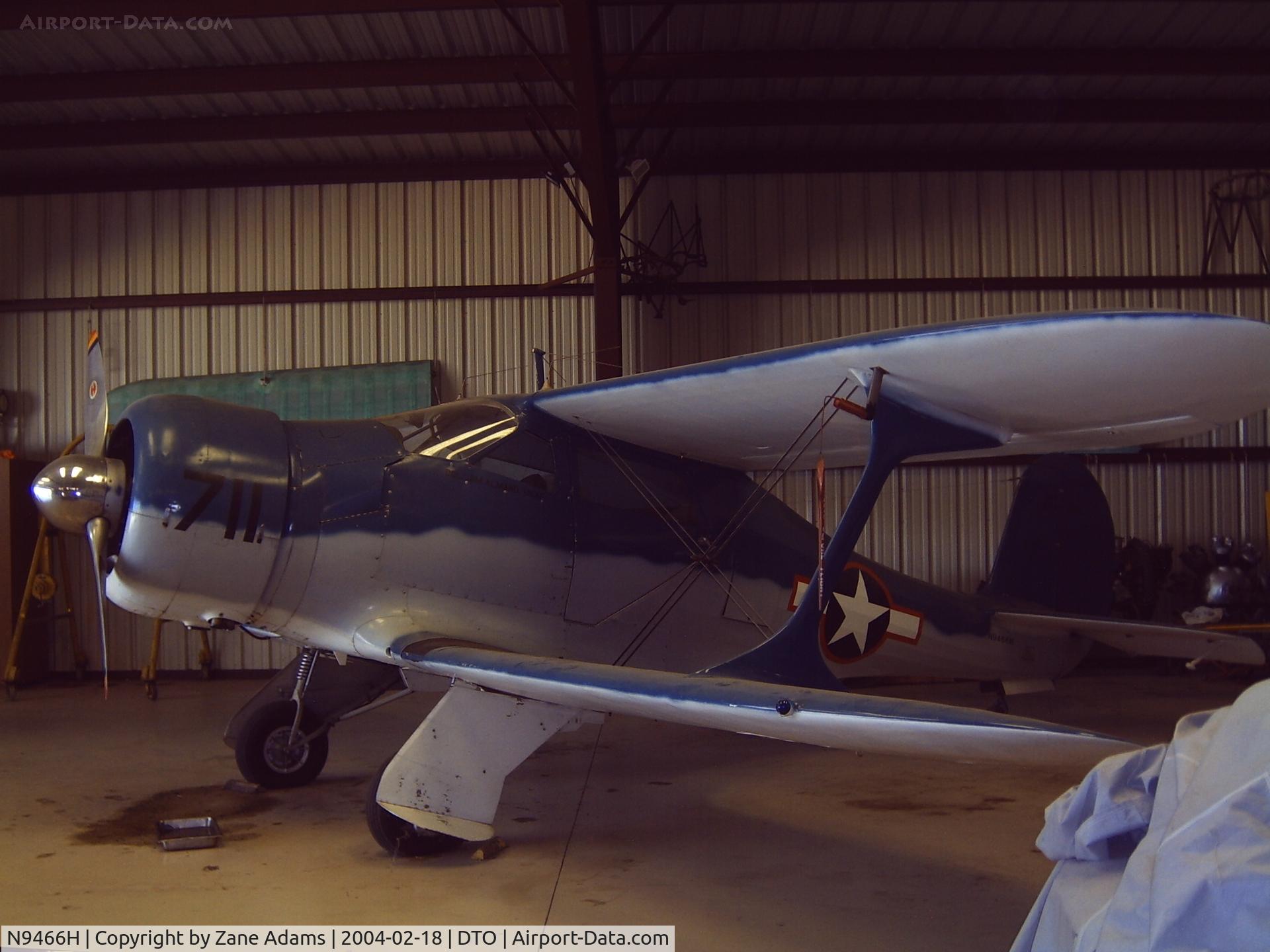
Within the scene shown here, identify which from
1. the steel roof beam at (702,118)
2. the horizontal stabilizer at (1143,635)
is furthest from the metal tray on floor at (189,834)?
the steel roof beam at (702,118)

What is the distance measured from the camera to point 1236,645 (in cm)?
578

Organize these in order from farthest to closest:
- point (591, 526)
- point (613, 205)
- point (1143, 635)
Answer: point (613, 205) → point (1143, 635) → point (591, 526)

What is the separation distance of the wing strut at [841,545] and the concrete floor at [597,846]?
0.85 meters

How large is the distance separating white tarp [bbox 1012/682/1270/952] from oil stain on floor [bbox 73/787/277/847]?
4.24 metres

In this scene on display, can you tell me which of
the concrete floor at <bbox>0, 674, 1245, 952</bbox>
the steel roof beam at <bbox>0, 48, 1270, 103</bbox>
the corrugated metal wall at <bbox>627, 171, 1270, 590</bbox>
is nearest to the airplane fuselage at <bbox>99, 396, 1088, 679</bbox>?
the concrete floor at <bbox>0, 674, 1245, 952</bbox>

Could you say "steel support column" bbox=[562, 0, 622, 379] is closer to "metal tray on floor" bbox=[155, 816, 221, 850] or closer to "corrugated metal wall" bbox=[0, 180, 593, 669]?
"corrugated metal wall" bbox=[0, 180, 593, 669]

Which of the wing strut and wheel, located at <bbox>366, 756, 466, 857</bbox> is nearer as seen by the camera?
the wing strut

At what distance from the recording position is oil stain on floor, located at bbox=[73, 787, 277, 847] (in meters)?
4.66

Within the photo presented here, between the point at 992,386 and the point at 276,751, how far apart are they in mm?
4416

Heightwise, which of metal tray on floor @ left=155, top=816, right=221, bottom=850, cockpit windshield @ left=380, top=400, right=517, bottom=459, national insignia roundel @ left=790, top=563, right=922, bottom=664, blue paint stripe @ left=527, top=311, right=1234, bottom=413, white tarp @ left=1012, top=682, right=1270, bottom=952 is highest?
blue paint stripe @ left=527, top=311, right=1234, bottom=413

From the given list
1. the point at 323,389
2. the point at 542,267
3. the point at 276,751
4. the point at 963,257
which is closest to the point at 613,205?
the point at 542,267

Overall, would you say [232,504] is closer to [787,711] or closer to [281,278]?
[787,711]

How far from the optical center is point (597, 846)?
14.8 feet

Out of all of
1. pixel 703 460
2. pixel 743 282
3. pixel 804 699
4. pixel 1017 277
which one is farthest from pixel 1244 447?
pixel 804 699
